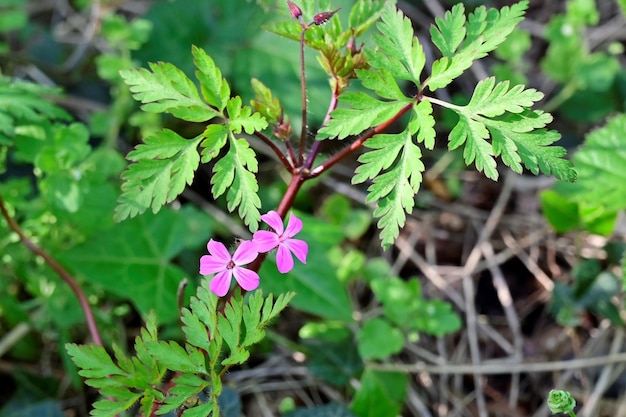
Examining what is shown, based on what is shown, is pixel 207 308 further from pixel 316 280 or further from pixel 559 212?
pixel 559 212

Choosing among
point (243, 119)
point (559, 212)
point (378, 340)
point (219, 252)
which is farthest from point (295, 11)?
point (559, 212)

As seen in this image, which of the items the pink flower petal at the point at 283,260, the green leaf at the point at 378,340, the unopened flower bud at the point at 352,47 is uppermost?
the unopened flower bud at the point at 352,47

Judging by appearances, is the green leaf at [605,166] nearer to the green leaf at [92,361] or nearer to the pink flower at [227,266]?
the pink flower at [227,266]

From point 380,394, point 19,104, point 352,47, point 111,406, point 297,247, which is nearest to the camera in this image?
point 111,406

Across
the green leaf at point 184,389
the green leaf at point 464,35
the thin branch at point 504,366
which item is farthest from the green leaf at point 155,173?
the thin branch at point 504,366

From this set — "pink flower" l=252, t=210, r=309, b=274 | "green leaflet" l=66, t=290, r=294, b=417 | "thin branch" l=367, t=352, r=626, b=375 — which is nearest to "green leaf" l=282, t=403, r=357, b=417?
"thin branch" l=367, t=352, r=626, b=375
